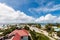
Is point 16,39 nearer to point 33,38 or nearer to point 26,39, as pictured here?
point 26,39

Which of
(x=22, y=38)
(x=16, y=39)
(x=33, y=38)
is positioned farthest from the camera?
(x=33, y=38)

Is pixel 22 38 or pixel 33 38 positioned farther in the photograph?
pixel 33 38

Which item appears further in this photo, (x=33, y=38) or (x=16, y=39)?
(x=33, y=38)

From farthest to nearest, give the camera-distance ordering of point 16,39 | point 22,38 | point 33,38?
point 33,38
point 22,38
point 16,39

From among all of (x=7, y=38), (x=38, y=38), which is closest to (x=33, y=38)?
(x=38, y=38)

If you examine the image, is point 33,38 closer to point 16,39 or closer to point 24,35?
point 24,35

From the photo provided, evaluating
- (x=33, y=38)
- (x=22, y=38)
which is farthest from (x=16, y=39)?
(x=33, y=38)

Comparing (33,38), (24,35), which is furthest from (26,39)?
(33,38)

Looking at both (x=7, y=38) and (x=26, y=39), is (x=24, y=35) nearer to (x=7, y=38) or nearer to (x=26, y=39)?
(x=26, y=39)
